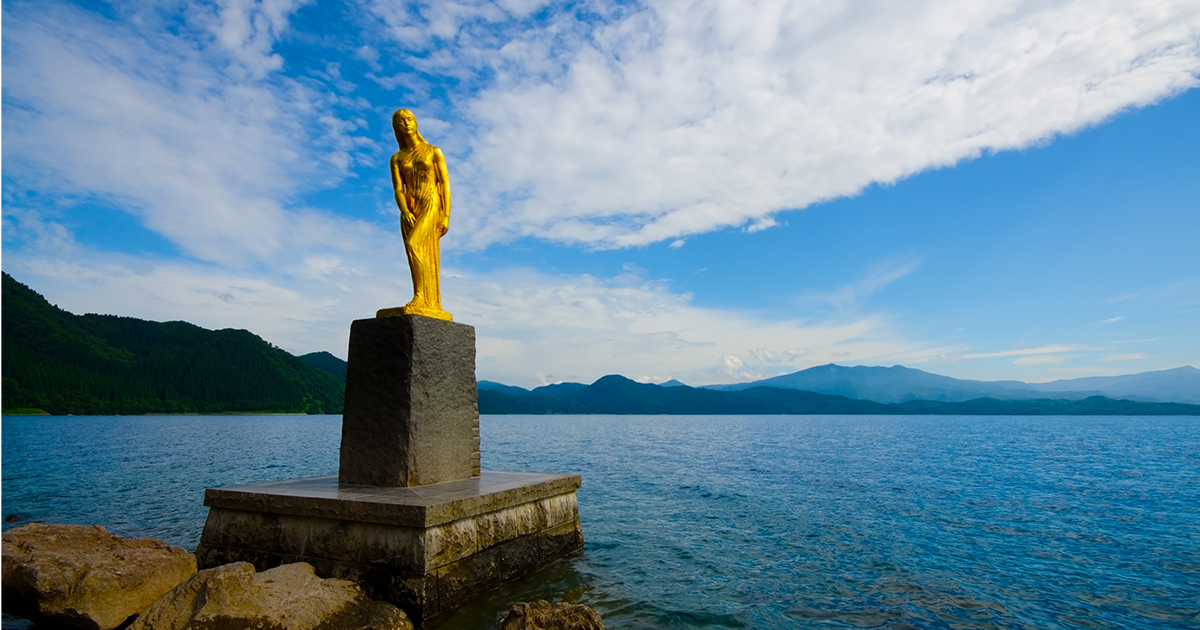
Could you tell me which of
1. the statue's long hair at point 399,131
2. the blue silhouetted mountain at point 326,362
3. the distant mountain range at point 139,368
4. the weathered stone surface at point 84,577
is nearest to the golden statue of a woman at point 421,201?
the statue's long hair at point 399,131

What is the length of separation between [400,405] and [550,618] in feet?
13.1

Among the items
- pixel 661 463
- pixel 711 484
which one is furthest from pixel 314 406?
pixel 711 484

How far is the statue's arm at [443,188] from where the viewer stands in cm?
1037

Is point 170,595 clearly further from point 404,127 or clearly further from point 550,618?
point 404,127

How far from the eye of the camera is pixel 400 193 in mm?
10219

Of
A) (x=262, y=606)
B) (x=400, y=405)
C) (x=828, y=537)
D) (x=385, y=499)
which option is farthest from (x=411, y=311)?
(x=828, y=537)

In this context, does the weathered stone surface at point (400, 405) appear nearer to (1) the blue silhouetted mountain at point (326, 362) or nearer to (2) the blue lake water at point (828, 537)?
(2) the blue lake water at point (828, 537)

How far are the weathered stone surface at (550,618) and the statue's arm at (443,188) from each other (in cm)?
616

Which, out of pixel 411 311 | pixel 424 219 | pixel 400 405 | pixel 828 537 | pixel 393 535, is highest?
pixel 424 219

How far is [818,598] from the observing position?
9.19m

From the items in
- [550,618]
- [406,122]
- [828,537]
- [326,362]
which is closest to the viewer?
[550,618]

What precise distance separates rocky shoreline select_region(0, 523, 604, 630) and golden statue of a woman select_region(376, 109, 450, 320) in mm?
4270

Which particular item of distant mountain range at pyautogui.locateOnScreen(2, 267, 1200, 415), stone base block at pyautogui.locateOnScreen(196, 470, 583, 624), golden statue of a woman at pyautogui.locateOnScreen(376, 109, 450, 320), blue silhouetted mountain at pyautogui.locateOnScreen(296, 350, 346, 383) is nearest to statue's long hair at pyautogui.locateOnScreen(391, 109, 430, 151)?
golden statue of a woman at pyautogui.locateOnScreen(376, 109, 450, 320)

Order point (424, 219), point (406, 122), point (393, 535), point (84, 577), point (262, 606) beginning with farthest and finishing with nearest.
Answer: point (406, 122) → point (424, 219) → point (393, 535) → point (84, 577) → point (262, 606)
